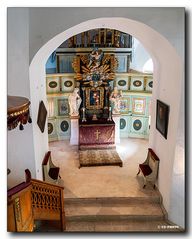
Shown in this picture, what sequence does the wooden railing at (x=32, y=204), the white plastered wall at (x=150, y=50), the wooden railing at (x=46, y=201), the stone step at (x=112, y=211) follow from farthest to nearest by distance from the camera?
the stone step at (x=112, y=211), the wooden railing at (x=46, y=201), the white plastered wall at (x=150, y=50), the wooden railing at (x=32, y=204)

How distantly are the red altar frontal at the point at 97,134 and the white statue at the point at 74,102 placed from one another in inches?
20.9

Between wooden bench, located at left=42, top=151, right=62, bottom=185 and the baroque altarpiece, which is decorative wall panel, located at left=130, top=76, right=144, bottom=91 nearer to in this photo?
the baroque altarpiece

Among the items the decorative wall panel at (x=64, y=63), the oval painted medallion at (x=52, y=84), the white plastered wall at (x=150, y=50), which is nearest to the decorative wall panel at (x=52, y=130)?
the oval painted medallion at (x=52, y=84)

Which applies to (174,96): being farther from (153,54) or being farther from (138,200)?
(138,200)

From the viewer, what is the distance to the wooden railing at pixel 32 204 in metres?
3.39

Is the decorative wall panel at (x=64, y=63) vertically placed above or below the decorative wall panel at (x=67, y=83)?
above

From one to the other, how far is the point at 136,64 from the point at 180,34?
5250 mm

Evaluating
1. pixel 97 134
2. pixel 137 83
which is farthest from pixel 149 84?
pixel 97 134

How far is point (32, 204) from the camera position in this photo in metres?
3.92

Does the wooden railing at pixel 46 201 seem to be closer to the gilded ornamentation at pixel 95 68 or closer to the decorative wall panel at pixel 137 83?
the gilded ornamentation at pixel 95 68

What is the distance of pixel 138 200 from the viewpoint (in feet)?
16.9

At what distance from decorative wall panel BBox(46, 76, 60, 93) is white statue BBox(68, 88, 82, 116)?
53 cm

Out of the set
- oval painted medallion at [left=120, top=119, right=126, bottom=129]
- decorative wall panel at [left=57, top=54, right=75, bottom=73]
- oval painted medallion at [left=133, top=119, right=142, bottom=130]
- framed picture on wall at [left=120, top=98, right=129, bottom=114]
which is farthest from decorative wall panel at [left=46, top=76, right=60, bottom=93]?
oval painted medallion at [left=133, top=119, right=142, bottom=130]
